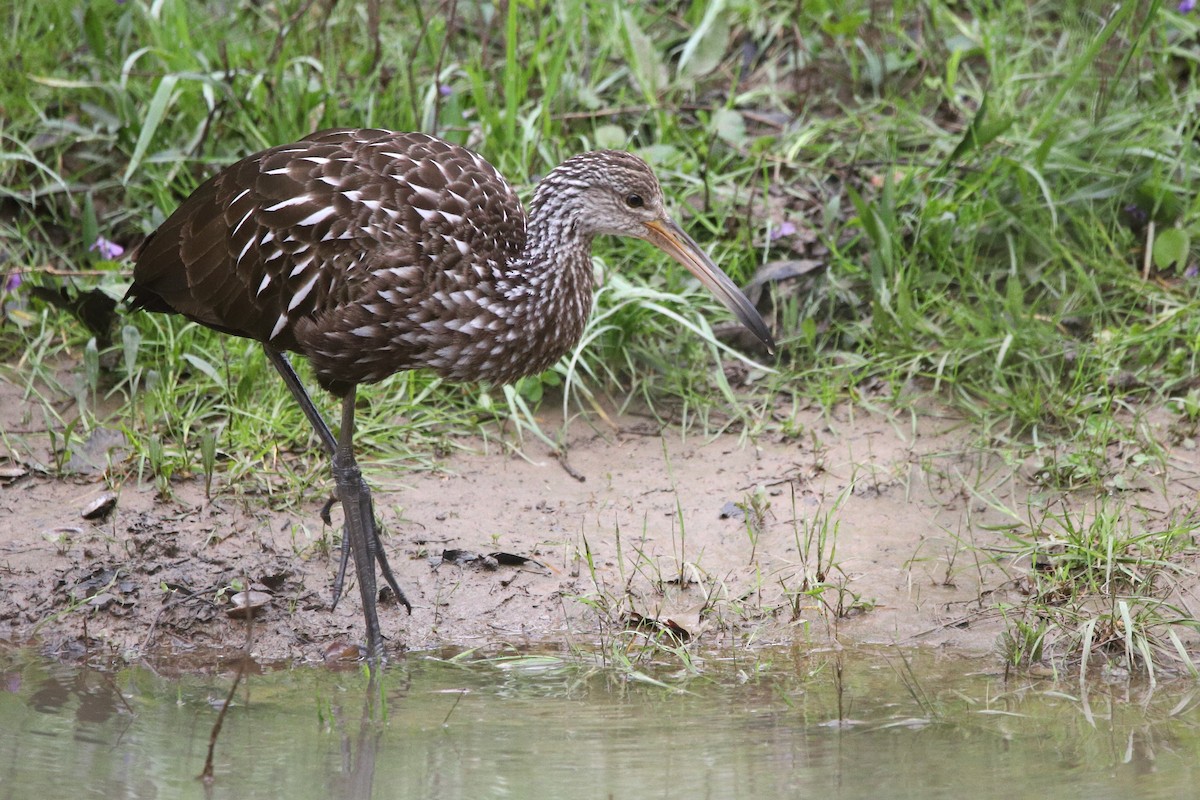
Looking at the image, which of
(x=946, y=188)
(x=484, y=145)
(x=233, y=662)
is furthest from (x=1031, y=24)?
(x=233, y=662)

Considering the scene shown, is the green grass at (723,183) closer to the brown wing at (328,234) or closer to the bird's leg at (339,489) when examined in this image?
the bird's leg at (339,489)

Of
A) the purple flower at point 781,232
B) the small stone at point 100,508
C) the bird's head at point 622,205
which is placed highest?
the bird's head at point 622,205

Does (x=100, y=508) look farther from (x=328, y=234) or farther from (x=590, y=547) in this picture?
(x=590, y=547)

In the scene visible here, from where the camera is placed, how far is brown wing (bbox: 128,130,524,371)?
4.57 m

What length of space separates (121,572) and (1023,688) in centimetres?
287

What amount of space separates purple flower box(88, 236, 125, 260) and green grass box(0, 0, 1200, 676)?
0.04m

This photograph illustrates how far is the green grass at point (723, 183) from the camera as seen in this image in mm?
5730

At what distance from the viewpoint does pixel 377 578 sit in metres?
5.12

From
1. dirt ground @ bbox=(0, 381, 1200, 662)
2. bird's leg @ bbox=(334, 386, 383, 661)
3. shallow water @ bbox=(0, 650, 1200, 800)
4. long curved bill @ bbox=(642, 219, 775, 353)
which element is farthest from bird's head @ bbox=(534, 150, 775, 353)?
shallow water @ bbox=(0, 650, 1200, 800)

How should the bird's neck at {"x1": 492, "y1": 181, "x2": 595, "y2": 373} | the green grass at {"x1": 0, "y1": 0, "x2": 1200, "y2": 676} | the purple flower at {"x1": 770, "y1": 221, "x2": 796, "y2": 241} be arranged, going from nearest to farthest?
the bird's neck at {"x1": 492, "y1": 181, "x2": 595, "y2": 373}, the green grass at {"x1": 0, "y1": 0, "x2": 1200, "y2": 676}, the purple flower at {"x1": 770, "y1": 221, "x2": 796, "y2": 241}

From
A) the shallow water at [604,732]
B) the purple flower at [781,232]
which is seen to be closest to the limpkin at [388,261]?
the shallow water at [604,732]

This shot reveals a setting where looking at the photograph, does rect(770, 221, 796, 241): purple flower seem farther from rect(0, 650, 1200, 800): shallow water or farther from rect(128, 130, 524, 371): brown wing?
rect(0, 650, 1200, 800): shallow water

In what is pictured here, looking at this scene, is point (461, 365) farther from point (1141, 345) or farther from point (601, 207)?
point (1141, 345)

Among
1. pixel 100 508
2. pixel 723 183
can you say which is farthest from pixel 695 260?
pixel 100 508
